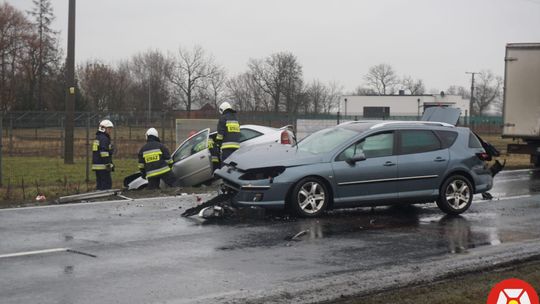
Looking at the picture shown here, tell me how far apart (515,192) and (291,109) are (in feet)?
195

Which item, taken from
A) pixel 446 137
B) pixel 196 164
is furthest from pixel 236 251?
pixel 196 164

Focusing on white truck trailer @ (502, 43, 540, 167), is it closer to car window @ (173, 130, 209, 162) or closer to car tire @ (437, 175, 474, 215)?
car tire @ (437, 175, 474, 215)

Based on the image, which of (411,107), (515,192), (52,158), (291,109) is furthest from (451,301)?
(411,107)

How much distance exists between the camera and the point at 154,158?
12.7m

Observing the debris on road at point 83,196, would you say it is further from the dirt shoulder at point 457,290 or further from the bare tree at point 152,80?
the bare tree at point 152,80

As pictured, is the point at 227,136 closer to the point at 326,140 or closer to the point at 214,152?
the point at 214,152

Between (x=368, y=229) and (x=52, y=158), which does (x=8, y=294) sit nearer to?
(x=368, y=229)

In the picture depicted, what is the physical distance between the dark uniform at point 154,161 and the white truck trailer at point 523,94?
Answer: 1111 centimetres

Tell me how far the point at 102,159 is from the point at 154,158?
4.74ft

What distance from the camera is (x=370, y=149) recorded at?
393 inches

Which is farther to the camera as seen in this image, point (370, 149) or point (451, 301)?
point (370, 149)

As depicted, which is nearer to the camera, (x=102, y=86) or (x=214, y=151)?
(x=214, y=151)

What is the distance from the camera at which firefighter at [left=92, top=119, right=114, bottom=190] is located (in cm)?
1342

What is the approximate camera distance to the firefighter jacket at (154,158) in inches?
497
